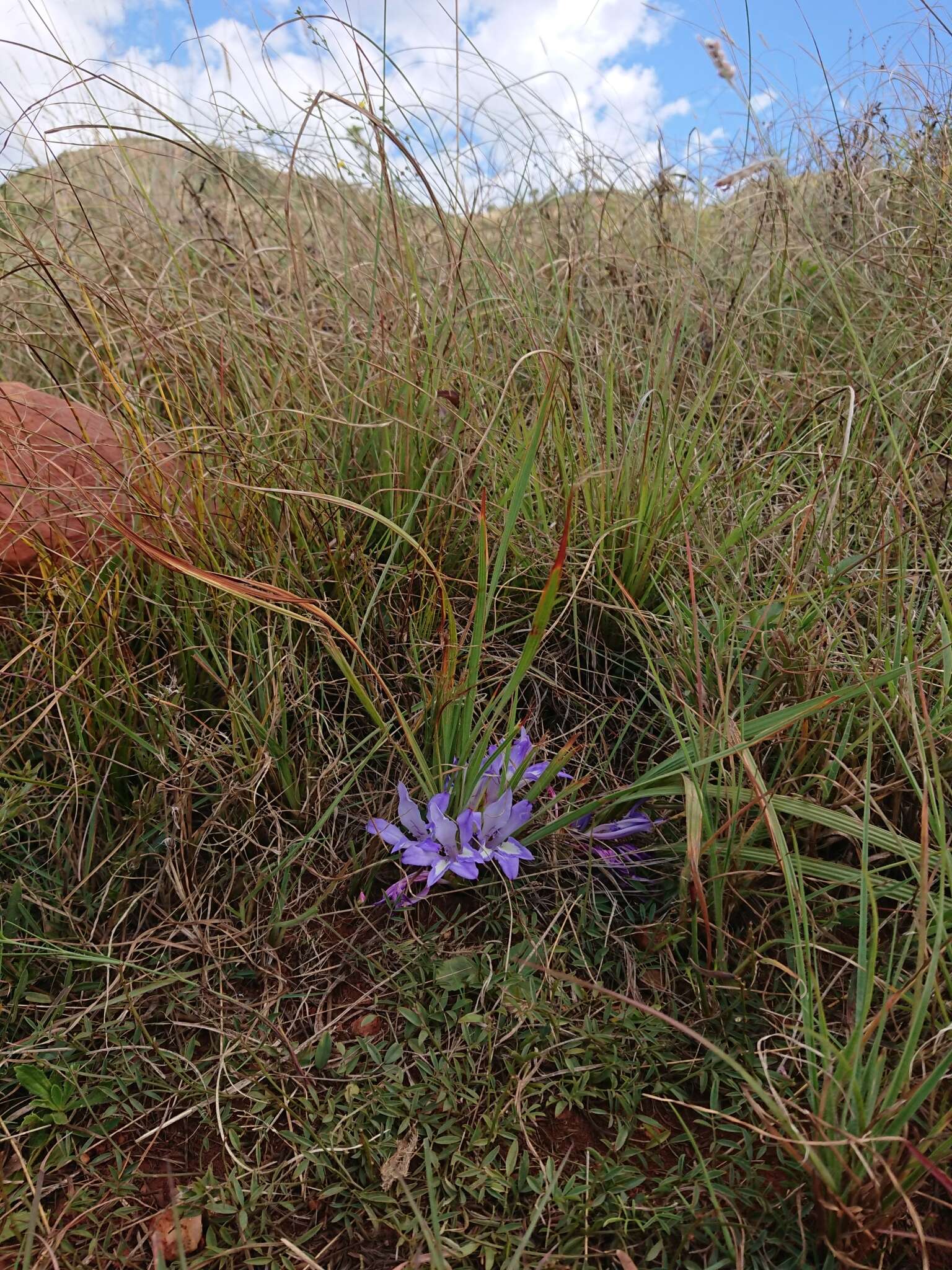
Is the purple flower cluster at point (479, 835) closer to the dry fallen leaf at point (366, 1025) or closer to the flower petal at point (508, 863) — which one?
the flower petal at point (508, 863)

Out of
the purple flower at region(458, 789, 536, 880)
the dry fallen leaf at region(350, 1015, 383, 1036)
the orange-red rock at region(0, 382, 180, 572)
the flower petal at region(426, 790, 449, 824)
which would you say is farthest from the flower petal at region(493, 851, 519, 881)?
the orange-red rock at region(0, 382, 180, 572)

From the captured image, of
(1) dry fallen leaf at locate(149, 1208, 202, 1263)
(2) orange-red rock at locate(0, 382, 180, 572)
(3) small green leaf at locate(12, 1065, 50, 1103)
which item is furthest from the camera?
(2) orange-red rock at locate(0, 382, 180, 572)

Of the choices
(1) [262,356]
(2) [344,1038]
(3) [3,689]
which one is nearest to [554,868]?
(2) [344,1038]

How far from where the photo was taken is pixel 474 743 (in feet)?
4.73

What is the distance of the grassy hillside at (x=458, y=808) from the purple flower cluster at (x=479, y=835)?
0.11 feet

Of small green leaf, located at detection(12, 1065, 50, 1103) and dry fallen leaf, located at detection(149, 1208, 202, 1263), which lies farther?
small green leaf, located at detection(12, 1065, 50, 1103)

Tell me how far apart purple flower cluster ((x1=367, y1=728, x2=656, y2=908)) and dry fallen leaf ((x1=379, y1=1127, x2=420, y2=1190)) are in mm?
311

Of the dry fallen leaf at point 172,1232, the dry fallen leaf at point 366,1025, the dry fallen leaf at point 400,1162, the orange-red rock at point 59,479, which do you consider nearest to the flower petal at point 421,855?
the dry fallen leaf at point 366,1025

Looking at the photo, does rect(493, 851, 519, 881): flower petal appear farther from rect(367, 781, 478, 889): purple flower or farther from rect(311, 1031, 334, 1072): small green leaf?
rect(311, 1031, 334, 1072): small green leaf

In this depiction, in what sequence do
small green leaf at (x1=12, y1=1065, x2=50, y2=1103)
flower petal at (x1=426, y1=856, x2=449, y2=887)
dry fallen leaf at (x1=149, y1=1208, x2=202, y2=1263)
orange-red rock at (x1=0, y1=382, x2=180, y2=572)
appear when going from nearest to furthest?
dry fallen leaf at (x1=149, y1=1208, x2=202, y2=1263) → small green leaf at (x1=12, y1=1065, x2=50, y2=1103) → flower petal at (x1=426, y1=856, x2=449, y2=887) → orange-red rock at (x1=0, y1=382, x2=180, y2=572)

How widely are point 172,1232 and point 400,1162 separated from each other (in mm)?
284

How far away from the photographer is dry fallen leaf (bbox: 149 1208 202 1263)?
3.48ft

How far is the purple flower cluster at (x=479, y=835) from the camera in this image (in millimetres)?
1330

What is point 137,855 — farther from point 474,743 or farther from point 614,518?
point 614,518
